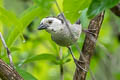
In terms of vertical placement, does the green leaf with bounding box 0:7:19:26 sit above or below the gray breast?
above

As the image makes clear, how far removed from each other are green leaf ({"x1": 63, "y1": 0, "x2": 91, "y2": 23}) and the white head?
26.4 inches

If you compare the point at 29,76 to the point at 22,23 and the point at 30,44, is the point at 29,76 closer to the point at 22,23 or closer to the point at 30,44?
the point at 22,23

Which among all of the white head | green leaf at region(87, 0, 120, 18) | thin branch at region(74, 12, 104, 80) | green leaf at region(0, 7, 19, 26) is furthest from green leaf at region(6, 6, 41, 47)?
green leaf at region(87, 0, 120, 18)

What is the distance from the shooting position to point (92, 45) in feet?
6.70

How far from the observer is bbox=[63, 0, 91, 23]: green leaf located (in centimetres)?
129

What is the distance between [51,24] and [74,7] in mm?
874

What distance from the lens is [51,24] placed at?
2.25m

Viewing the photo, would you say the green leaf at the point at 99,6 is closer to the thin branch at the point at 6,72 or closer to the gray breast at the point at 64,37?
the thin branch at the point at 6,72

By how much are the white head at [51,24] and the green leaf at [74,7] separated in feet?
2.20

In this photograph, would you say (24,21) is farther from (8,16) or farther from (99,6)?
(99,6)

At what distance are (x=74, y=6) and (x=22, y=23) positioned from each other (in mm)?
534

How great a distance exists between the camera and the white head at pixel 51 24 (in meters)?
2.16

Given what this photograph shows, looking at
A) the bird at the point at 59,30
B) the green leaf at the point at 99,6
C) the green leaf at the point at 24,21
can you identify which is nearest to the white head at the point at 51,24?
the bird at the point at 59,30

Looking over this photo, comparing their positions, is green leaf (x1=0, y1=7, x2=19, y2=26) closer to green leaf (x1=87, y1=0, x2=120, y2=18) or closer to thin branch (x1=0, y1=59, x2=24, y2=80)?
thin branch (x1=0, y1=59, x2=24, y2=80)
